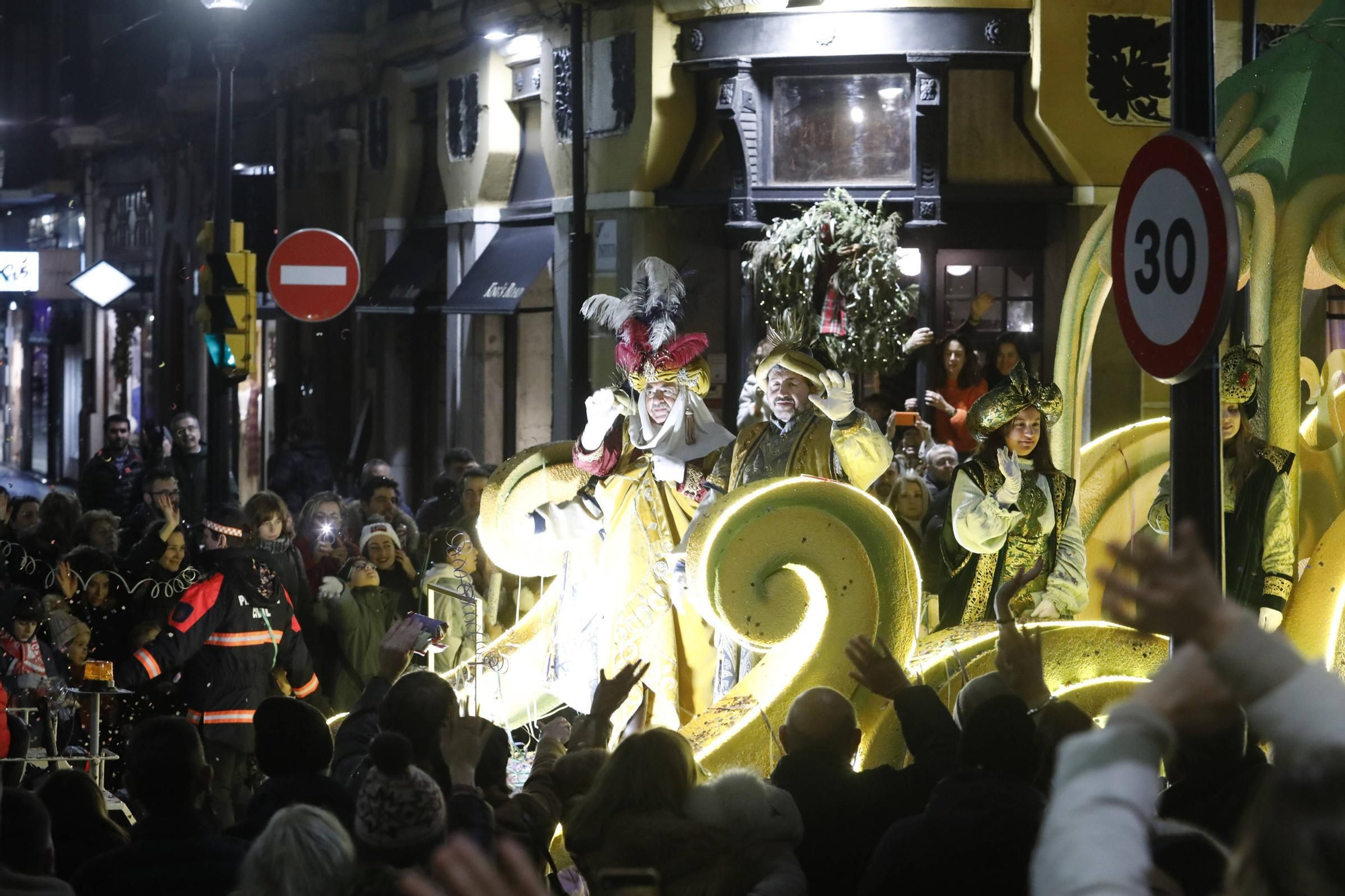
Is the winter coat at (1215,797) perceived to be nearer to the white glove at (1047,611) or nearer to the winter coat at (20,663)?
the white glove at (1047,611)

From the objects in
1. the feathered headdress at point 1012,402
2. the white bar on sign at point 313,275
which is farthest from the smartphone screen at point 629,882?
the white bar on sign at point 313,275

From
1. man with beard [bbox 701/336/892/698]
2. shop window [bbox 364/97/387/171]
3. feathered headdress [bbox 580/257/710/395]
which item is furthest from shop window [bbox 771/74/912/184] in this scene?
man with beard [bbox 701/336/892/698]

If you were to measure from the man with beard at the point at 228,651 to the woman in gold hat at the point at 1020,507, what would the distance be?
9.60ft

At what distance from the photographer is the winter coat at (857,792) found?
4836 millimetres

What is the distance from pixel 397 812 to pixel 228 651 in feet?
14.4

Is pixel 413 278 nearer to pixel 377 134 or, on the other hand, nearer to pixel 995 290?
pixel 377 134

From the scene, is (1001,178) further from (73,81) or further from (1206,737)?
(73,81)

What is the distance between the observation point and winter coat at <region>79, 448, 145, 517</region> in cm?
1662

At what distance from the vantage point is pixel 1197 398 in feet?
17.0

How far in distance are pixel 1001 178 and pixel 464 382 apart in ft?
22.7

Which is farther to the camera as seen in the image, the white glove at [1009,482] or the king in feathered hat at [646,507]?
the king in feathered hat at [646,507]

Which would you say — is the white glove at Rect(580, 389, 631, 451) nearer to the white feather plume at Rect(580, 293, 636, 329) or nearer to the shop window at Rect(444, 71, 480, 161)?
the white feather plume at Rect(580, 293, 636, 329)

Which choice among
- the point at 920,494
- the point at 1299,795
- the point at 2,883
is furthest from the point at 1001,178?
the point at 1299,795

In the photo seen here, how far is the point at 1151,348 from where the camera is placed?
5121mm
